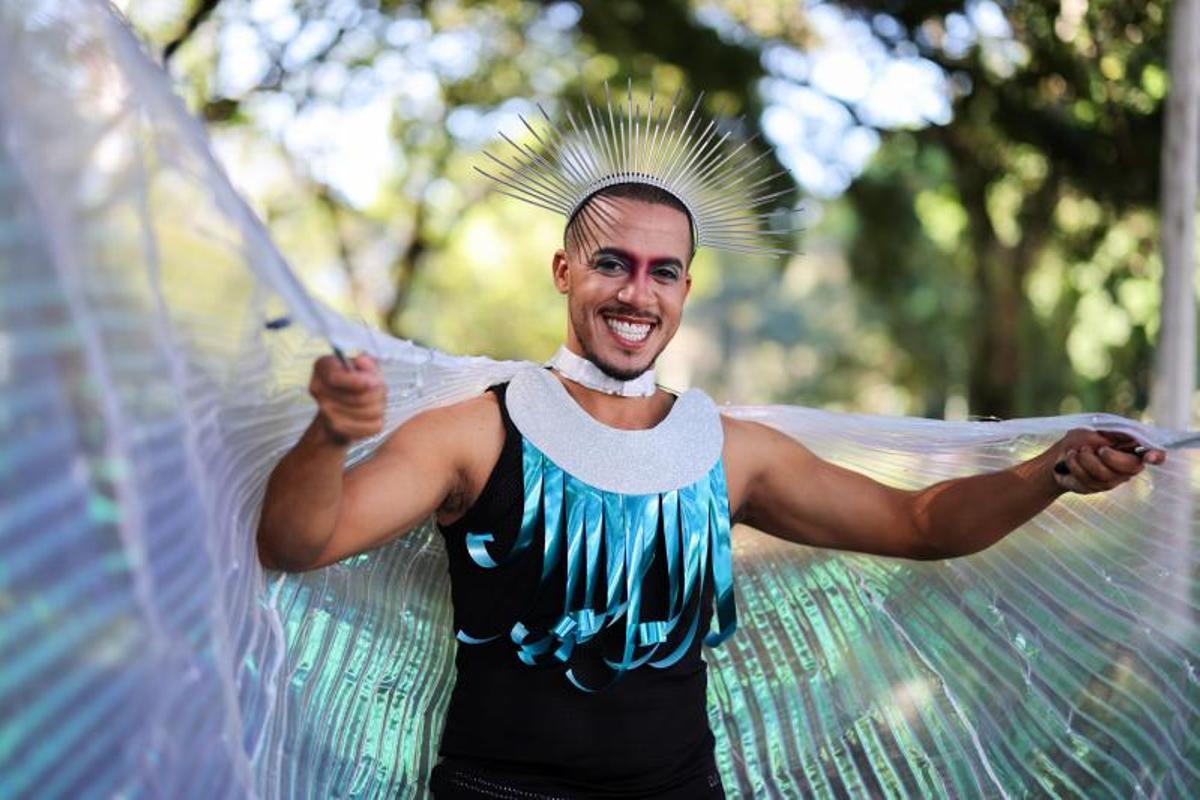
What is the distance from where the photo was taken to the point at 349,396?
5.77ft

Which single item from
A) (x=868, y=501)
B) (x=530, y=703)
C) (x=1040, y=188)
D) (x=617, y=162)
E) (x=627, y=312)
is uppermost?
(x=617, y=162)

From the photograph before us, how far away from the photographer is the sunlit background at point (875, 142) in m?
6.87

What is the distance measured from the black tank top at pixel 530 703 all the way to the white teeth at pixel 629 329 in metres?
0.22

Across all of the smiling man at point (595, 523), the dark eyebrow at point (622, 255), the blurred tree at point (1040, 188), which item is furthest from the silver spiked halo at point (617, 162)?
the blurred tree at point (1040, 188)

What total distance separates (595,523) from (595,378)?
0.84 feet

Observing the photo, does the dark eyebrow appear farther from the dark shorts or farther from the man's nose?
the dark shorts

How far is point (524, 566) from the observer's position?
2.21 metres

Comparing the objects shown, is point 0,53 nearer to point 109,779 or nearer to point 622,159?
point 109,779

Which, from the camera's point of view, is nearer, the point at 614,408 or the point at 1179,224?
the point at 614,408

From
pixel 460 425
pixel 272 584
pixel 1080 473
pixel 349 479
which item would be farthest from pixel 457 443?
pixel 1080 473

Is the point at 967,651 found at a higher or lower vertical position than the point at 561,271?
lower

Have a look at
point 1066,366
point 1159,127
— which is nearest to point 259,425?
point 1159,127

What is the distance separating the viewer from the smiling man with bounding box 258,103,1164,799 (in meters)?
2.19

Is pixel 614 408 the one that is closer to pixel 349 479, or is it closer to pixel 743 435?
pixel 743 435
